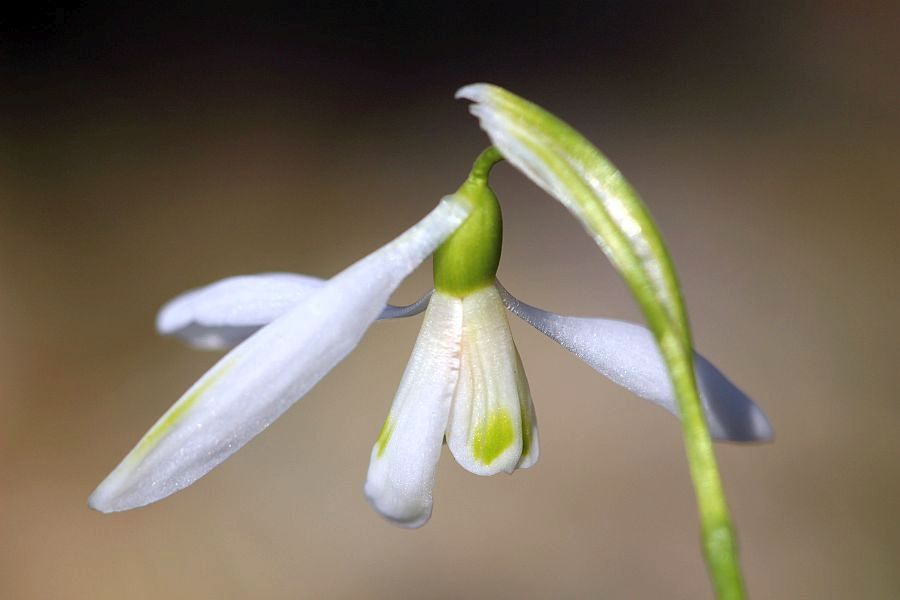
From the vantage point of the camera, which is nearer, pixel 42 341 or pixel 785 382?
pixel 785 382

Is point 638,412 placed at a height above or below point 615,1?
below

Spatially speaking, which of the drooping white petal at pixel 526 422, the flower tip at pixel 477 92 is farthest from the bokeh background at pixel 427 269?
the flower tip at pixel 477 92

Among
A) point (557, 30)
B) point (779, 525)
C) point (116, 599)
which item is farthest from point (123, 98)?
point (779, 525)

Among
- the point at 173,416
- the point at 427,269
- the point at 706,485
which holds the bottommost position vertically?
the point at 706,485

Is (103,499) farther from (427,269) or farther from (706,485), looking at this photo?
(427,269)

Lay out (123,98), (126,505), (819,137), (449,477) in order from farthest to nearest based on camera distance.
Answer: (123,98), (819,137), (449,477), (126,505)

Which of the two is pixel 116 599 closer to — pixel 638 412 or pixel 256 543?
pixel 256 543

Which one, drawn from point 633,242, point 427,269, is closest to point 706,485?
point 633,242
